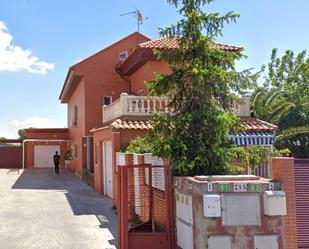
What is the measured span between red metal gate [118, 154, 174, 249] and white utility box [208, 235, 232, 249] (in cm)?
212

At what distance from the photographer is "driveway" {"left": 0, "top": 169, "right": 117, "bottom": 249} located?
12.5 m

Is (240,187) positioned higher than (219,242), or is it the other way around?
(240,187)

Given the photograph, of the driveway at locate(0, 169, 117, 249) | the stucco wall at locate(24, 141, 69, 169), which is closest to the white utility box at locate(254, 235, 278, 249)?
the driveway at locate(0, 169, 117, 249)

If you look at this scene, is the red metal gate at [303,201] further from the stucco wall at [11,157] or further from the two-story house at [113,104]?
the stucco wall at [11,157]

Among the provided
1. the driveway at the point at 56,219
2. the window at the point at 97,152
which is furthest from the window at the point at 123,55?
the driveway at the point at 56,219

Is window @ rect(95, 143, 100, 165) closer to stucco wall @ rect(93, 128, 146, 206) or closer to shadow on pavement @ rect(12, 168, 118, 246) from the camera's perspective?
→ stucco wall @ rect(93, 128, 146, 206)

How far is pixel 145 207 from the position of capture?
1211 cm

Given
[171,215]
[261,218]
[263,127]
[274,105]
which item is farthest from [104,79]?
[261,218]

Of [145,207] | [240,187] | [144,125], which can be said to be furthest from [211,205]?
[144,125]

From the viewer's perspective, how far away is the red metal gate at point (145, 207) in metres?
10.2

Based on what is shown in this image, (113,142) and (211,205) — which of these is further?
(113,142)

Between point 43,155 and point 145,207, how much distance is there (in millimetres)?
37463

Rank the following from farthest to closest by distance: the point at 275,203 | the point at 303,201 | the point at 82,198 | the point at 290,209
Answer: the point at 82,198
the point at 303,201
the point at 290,209
the point at 275,203

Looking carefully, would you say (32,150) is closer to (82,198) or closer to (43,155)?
(43,155)
